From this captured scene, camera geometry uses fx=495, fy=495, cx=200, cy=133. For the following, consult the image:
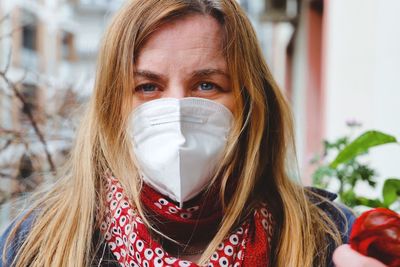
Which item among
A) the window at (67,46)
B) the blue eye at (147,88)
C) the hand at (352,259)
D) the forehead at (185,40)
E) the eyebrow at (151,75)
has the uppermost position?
the window at (67,46)

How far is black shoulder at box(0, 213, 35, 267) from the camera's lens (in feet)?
4.28

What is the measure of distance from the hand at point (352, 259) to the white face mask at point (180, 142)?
0.51 m

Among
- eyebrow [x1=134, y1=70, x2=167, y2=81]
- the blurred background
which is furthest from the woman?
the blurred background

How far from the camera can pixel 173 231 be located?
132cm

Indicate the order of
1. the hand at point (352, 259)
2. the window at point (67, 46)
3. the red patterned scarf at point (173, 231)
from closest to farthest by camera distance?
1. the hand at point (352, 259)
2. the red patterned scarf at point (173, 231)
3. the window at point (67, 46)

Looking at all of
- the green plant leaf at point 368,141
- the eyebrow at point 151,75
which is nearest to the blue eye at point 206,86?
the eyebrow at point 151,75

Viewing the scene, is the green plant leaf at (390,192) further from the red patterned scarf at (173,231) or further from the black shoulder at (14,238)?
the black shoulder at (14,238)

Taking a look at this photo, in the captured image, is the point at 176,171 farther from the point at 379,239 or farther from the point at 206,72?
the point at 379,239

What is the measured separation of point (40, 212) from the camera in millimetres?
1381

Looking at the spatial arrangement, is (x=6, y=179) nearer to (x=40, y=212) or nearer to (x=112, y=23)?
(x=40, y=212)

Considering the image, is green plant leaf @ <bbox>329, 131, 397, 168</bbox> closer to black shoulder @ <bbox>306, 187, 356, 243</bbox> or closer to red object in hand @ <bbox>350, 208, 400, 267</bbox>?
black shoulder @ <bbox>306, 187, 356, 243</bbox>

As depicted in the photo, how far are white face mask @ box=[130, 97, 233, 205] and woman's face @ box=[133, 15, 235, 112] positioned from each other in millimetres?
30

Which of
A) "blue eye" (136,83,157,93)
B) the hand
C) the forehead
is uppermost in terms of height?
the forehead

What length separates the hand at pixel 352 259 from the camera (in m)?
0.81
